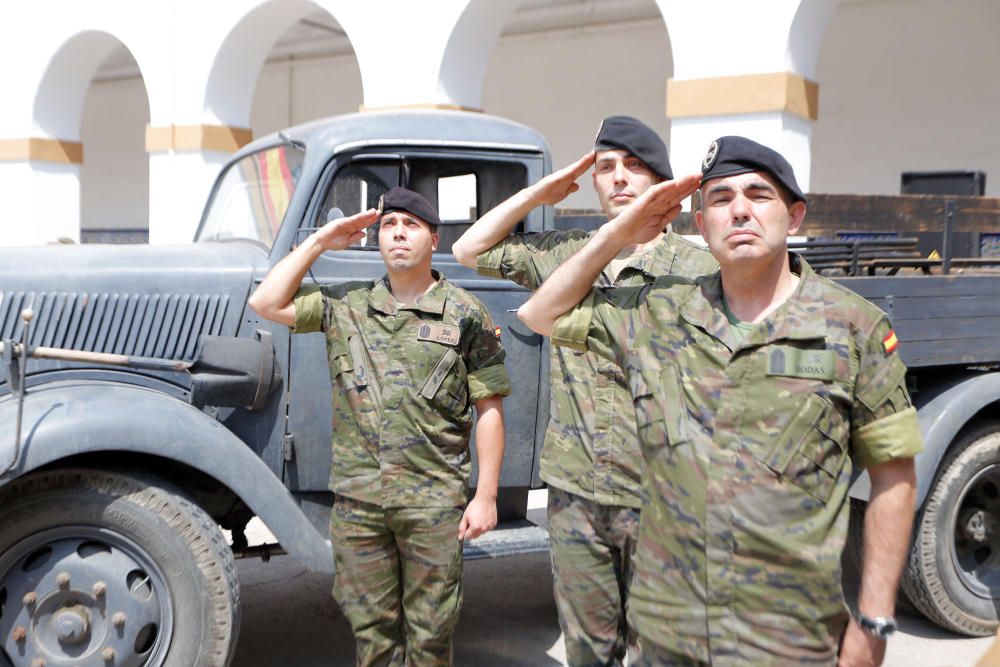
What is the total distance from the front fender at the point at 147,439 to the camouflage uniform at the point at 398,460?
38 centimetres

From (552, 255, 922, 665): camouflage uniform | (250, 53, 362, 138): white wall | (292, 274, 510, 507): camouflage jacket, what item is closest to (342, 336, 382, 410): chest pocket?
(292, 274, 510, 507): camouflage jacket

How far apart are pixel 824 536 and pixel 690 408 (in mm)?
315

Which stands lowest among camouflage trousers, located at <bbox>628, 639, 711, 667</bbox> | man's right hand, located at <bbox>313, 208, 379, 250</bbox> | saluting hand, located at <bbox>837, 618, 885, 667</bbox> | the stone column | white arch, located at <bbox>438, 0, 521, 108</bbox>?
camouflage trousers, located at <bbox>628, 639, 711, 667</bbox>

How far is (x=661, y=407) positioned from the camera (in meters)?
1.86

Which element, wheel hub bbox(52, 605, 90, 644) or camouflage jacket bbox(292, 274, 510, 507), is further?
wheel hub bbox(52, 605, 90, 644)

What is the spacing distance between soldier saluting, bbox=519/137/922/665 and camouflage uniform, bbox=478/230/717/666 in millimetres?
601

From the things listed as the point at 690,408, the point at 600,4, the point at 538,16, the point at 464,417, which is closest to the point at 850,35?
the point at 600,4

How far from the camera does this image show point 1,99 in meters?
11.2

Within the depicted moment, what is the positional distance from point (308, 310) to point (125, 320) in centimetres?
85

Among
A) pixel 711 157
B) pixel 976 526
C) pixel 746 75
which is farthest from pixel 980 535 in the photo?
pixel 746 75

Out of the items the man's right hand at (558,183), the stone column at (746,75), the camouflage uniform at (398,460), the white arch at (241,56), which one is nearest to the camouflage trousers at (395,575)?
the camouflage uniform at (398,460)

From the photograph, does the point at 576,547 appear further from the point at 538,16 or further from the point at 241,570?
the point at 538,16

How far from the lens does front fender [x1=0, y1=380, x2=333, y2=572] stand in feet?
9.41

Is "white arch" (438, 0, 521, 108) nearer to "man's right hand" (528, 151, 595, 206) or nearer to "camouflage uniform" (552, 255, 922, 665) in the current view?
"man's right hand" (528, 151, 595, 206)
